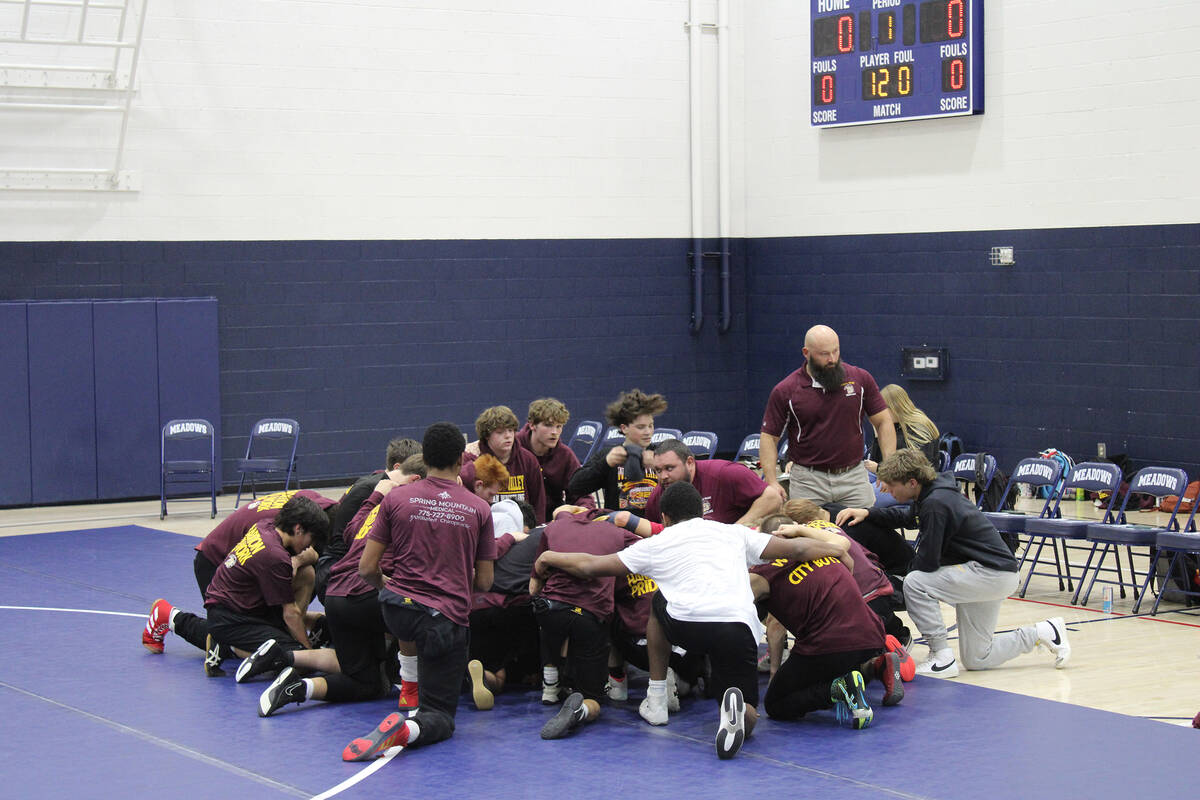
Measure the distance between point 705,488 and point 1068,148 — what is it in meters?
8.46

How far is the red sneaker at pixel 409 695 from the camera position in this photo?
7.29 meters

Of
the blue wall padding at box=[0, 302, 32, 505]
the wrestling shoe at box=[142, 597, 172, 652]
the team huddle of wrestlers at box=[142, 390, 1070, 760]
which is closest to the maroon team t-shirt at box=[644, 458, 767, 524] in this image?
the team huddle of wrestlers at box=[142, 390, 1070, 760]

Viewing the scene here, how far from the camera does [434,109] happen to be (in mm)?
16812

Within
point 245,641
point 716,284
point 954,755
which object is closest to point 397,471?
point 245,641

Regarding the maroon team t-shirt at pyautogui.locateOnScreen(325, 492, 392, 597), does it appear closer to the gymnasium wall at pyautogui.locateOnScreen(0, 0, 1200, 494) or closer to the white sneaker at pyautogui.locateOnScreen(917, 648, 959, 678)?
the white sneaker at pyautogui.locateOnScreen(917, 648, 959, 678)

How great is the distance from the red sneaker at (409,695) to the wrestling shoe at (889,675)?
240 centimetres

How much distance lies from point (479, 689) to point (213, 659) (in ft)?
5.64

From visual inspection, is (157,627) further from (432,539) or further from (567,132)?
(567,132)

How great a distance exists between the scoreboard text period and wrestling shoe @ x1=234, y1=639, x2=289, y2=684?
34.4 feet

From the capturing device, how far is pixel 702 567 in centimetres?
679

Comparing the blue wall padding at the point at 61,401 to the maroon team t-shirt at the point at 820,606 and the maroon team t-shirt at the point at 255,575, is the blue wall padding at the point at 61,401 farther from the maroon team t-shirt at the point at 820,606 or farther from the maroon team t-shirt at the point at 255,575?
the maroon team t-shirt at the point at 820,606

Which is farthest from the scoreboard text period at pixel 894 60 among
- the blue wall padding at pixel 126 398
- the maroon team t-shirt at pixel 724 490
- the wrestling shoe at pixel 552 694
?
the wrestling shoe at pixel 552 694

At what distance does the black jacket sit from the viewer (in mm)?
8078

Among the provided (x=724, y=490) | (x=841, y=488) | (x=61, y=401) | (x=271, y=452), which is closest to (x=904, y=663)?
(x=724, y=490)
